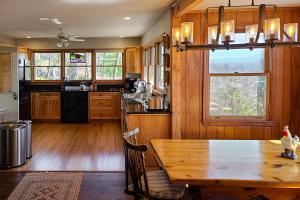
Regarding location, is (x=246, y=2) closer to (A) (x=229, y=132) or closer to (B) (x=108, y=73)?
(A) (x=229, y=132)

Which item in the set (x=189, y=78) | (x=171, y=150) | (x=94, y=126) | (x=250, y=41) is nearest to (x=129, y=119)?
(x=189, y=78)

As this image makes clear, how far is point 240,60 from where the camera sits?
4496 mm

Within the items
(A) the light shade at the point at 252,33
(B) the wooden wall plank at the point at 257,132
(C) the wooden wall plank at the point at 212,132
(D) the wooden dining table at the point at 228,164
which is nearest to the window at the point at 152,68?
(C) the wooden wall plank at the point at 212,132

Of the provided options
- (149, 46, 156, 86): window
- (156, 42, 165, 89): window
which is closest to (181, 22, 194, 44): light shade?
(156, 42, 165, 89): window

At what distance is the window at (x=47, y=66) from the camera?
9.33m

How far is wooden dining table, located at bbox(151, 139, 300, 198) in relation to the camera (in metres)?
2.13

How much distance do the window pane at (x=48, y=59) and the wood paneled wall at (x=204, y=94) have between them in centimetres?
584

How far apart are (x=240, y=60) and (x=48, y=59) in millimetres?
6512

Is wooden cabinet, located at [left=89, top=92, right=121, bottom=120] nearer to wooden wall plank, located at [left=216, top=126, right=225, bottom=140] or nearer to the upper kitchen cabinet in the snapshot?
the upper kitchen cabinet

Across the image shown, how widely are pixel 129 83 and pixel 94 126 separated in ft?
5.19

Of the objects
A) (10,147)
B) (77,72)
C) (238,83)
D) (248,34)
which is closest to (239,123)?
(238,83)

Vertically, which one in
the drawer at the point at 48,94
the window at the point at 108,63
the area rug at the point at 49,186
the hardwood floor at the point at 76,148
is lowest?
the area rug at the point at 49,186

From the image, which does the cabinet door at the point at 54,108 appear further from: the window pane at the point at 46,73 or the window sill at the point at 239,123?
the window sill at the point at 239,123

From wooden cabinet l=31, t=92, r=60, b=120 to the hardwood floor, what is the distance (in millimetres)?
441
